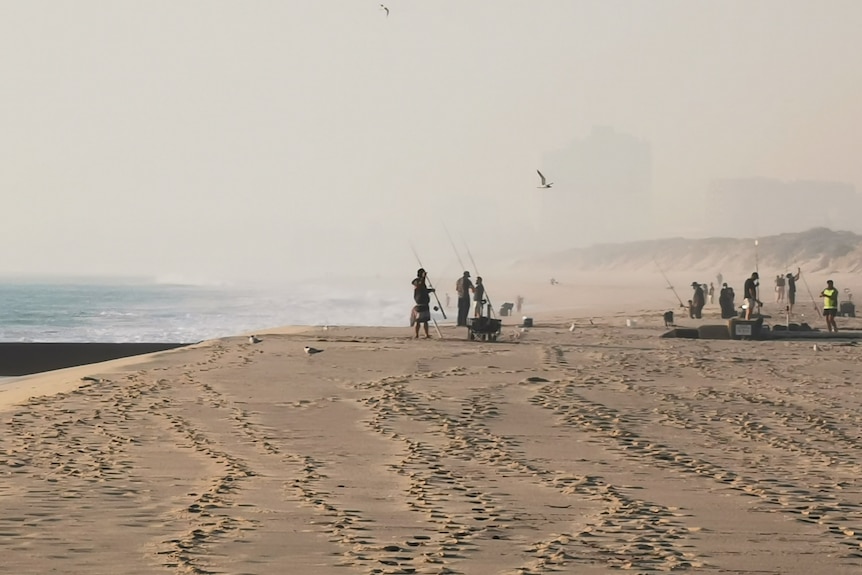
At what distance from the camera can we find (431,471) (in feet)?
26.9

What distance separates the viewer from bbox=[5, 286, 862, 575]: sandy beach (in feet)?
19.1

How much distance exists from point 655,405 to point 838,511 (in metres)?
5.22

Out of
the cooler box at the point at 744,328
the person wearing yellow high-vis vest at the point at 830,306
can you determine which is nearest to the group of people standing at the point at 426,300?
the cooler box at the point at 744,328

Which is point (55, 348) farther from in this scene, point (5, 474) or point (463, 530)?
point (463, 530)

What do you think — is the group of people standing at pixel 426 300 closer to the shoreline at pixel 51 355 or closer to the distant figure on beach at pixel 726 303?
the shoreline at pixel 51 355

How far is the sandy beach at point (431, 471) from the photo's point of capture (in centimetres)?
582

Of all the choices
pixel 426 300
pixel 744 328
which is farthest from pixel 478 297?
pixel 744 328

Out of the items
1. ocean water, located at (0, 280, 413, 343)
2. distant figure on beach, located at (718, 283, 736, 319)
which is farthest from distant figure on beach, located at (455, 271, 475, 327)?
ocean water, located at (0, 280, 413, 343)

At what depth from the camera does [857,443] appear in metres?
9.84

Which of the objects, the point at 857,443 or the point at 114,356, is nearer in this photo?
the point at 857,443

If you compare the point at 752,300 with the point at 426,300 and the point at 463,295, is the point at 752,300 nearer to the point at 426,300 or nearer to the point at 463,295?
the point at 463,295

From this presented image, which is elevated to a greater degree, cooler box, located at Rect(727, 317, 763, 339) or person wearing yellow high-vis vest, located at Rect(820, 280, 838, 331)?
person wearing yellow high-vis vest, located at Rect(820, 280, 838, 331)

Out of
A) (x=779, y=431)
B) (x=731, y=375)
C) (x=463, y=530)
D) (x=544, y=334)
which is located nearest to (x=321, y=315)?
(x=544, y=334)

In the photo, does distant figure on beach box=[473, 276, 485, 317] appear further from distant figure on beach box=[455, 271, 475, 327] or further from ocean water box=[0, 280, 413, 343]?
ocean water box=[0, 280, 413, 343]
